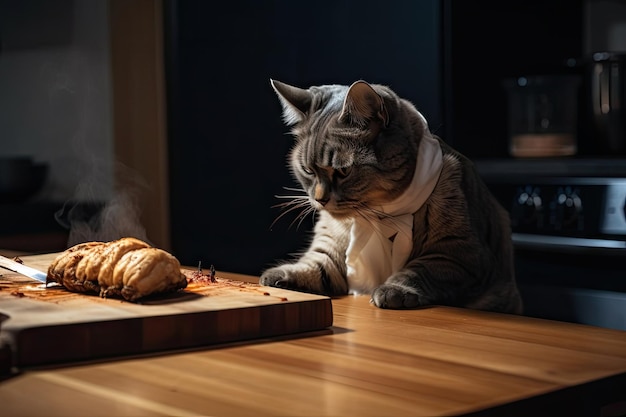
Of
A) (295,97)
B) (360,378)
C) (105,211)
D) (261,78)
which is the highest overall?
(261,78)

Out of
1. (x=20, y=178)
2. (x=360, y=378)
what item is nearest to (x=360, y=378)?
(x=360, y=378)

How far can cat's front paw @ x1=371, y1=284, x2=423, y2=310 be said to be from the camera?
56.6 inches

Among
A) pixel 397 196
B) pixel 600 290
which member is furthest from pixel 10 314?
pixel 600 290

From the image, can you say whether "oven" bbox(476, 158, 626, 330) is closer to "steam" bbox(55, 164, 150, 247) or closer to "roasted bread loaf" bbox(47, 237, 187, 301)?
"steam" bbox(55, 164, 150, 247)

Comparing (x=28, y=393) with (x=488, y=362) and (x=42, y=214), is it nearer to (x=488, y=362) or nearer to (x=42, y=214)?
(x=488, y=362)

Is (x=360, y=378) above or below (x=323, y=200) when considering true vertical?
below

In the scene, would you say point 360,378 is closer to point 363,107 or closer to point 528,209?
point 363,107

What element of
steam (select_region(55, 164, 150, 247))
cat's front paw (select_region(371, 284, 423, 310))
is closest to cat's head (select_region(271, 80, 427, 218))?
cat's front paw (select_region(371, 284, 423, 310))

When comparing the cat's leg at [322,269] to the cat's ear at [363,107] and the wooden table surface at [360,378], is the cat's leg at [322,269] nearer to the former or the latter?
the cat's ear at [363,107]

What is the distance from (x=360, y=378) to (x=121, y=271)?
426 millimetres

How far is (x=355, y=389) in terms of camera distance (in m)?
0.89

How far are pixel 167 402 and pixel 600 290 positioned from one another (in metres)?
1.84

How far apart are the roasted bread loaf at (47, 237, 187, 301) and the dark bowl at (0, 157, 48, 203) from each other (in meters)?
1.75

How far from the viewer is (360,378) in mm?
940
